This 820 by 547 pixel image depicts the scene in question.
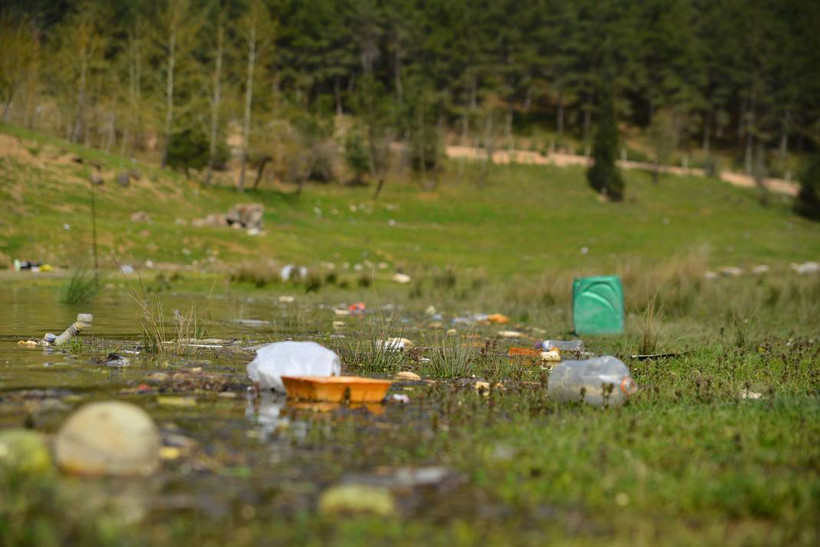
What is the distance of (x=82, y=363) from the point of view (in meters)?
7.40

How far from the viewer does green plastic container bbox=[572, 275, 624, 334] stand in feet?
41.7

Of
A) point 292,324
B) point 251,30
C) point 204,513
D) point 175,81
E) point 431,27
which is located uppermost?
point 431,27

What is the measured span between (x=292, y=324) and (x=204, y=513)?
8.54 metres

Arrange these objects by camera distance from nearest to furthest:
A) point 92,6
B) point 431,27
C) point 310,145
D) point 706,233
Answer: point 706,233, point 310,145, point 92,6, point 431,27

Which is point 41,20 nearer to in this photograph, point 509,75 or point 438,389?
point 509,75

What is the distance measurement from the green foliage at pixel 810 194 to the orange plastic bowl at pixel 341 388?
53680 millimetres

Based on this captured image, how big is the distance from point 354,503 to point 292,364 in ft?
9.83

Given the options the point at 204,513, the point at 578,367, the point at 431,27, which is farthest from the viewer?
the point at 431,27

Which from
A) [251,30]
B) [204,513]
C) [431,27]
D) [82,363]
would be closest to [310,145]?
[251,30]

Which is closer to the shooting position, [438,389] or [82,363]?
[438,389]

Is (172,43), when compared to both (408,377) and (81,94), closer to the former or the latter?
(81,94)

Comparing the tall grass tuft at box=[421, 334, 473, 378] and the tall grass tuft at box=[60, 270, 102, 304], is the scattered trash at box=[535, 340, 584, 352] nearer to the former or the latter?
the tall grass tuft at box=[421, 334, 473, 378]

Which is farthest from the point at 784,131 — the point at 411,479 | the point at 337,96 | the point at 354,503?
the point at 354,503

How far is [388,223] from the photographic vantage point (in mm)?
40031
